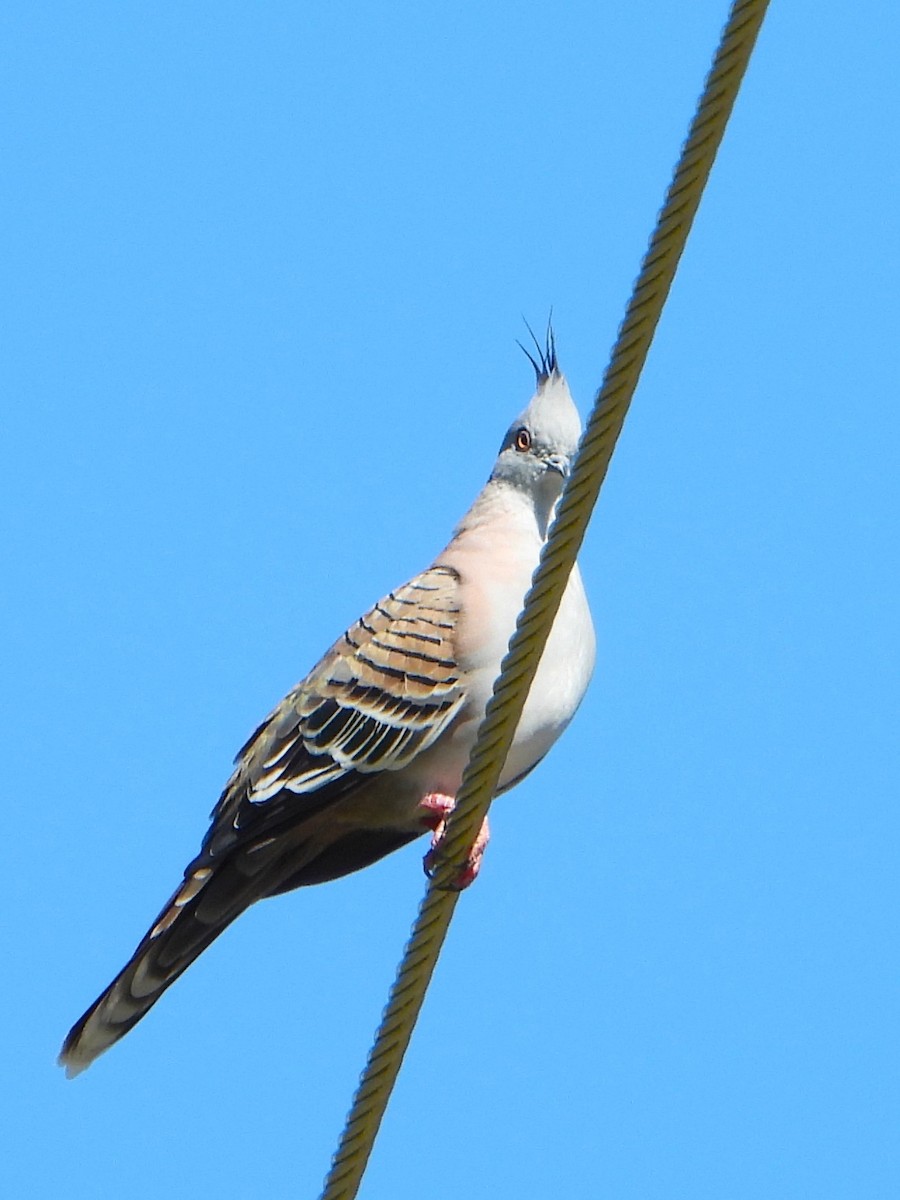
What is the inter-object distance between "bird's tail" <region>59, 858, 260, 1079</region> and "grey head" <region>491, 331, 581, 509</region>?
4.96 feet

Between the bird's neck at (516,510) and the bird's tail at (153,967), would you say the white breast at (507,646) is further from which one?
the bird's tail at (153,967)

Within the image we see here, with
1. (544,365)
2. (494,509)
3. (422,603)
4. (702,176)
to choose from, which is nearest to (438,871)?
(702,176)

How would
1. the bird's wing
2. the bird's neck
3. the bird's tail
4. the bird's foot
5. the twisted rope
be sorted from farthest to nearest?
the bird's neck < the bird's wing < the bird's tail < the bird's foot < the twisted rope

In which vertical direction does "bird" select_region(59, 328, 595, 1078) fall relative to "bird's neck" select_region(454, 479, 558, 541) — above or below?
below

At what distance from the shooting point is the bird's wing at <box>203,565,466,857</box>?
5516 mm

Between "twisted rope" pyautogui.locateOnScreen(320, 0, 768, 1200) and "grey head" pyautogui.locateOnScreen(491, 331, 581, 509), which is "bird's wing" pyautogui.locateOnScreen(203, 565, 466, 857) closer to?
"grey head" pyautogui.locateOnScreen(491, 331, 581, 509)

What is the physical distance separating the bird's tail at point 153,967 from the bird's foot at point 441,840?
1.94 ft

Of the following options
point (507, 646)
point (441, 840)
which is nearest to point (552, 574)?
point (441, 840)

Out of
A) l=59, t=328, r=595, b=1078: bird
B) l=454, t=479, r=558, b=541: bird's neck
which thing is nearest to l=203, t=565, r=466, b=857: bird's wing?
l=59, t=328, r=595, b=1078: bird

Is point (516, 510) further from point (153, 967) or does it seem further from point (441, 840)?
point (441, 840)

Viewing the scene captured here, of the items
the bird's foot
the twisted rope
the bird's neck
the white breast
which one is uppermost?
the bird's neck

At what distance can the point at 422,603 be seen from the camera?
5.77m

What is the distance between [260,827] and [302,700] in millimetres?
554

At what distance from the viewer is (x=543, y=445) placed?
241 inches
